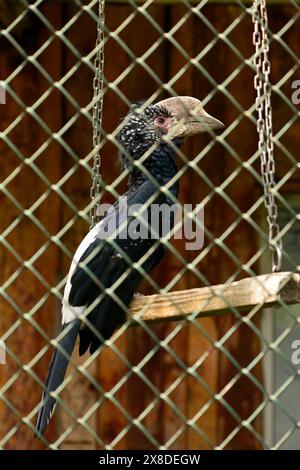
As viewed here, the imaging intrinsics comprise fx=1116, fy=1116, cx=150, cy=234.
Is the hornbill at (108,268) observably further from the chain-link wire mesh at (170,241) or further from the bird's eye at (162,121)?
the chain-link wire mesh at (170,241)

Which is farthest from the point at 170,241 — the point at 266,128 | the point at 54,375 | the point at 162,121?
the point at 266,128

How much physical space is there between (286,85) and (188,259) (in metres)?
0.66

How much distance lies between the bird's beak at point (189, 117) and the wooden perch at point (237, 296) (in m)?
0.61

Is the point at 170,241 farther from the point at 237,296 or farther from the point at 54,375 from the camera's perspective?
the point at 237,296

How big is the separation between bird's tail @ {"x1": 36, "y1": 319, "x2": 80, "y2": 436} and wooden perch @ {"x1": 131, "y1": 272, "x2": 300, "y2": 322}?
32 cm

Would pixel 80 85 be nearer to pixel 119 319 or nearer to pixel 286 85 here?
pixel 286 85

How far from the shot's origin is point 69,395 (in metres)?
3.63

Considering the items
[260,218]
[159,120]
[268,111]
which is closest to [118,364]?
[260,218]

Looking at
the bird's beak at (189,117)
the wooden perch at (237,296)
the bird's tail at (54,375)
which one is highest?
the bird's beak at (189,117)

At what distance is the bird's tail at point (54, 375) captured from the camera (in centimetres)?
244

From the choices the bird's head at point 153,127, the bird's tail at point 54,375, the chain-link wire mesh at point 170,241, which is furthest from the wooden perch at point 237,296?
the chain-link wire mesh at point 170,241

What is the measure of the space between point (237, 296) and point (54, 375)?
2.15 feet

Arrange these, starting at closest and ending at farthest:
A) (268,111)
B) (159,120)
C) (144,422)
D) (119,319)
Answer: (268,111), (119,319), (159,120), (144,422)

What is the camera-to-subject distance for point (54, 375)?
2.56 meters
